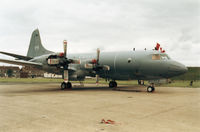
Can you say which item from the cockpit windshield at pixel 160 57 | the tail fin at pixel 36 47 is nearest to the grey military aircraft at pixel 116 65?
the cockpit windshield at pixel 160 57

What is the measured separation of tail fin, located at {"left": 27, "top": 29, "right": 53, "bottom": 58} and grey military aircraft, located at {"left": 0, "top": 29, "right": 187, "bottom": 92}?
3801 millimetres

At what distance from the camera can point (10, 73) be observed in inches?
4274

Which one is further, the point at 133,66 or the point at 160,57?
the point at 133,66

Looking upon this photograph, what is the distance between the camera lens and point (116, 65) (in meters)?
20.0

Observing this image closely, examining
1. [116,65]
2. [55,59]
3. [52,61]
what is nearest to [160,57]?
[116,65]

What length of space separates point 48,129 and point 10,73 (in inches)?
4526

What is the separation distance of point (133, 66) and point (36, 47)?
49.3ft

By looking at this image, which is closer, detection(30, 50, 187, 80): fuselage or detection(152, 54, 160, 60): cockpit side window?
detection(30, 50, 187, 80): fuselage

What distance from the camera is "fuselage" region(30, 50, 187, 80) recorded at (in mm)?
16906

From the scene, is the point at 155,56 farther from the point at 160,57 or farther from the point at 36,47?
the point at 36,47

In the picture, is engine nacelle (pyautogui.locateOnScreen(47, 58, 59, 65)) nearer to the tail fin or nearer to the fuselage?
the fuselage

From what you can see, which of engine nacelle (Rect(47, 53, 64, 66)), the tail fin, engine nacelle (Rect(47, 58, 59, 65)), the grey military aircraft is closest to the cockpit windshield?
the grey military aircraft

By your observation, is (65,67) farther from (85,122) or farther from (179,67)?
(85,122)

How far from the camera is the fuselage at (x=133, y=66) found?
55.5ft
